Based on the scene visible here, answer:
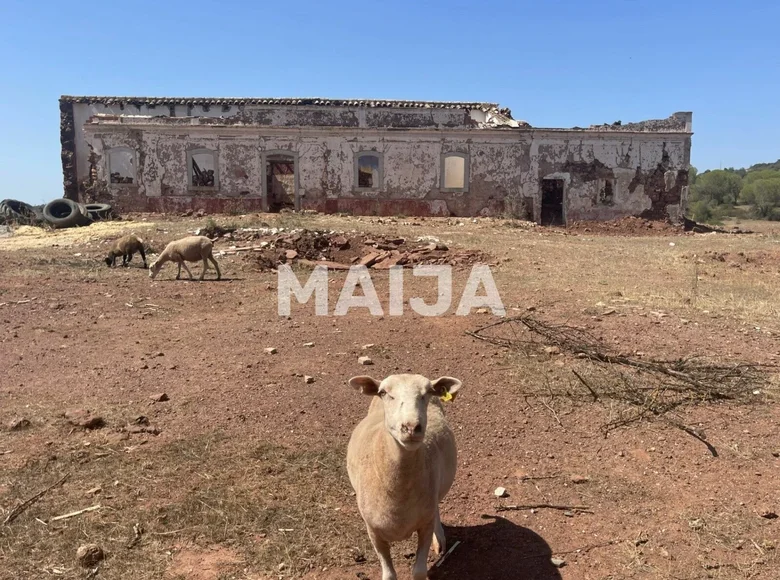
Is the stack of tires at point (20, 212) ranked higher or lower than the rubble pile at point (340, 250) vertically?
higher

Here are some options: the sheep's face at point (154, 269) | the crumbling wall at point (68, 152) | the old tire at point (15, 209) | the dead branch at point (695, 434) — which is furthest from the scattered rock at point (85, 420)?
the crumbling wall at point (68, 152)

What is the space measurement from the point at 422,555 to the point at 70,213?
22.4 metres

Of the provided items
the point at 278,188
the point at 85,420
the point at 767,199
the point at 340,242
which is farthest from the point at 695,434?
the point at 767,199

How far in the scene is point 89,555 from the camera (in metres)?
3.23

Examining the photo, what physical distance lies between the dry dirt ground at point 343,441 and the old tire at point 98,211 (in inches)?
584

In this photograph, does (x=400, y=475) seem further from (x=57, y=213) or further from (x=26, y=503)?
(x=57, y=213)

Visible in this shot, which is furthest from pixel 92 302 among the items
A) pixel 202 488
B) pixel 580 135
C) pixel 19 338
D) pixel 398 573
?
pixel 580 135

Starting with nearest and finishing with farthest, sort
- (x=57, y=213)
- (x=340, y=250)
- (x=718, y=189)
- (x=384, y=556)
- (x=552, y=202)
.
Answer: (x=384, y=556) < (x=340, y=250) < (x=57, y=213) < (x=552, y=202) < (x=718, y=189)

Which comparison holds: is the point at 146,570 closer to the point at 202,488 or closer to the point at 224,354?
the point at 202,488

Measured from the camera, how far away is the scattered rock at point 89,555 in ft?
10.5

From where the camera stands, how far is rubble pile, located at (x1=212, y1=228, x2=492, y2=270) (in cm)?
1314

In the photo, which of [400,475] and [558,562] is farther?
[558,562]

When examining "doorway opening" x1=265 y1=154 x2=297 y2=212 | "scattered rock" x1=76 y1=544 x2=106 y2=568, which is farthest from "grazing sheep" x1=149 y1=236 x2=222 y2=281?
"doorway opening" x1=265 y1=154 x2=297 y2=212

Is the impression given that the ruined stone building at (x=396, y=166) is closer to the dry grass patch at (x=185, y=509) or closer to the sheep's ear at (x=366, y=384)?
the dry grass patch at (x=185, y=509)
